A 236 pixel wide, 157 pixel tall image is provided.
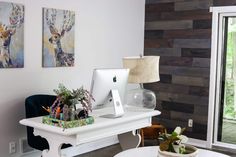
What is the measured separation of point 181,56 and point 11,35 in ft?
8.97

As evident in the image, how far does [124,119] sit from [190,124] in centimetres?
234

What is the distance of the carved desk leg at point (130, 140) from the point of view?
152 inches

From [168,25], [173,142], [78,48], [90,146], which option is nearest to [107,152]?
[90,146]

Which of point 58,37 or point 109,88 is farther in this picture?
point 58,37

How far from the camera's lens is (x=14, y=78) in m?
3.93

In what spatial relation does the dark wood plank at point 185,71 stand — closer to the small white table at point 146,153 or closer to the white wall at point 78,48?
the white wall at point 78,48

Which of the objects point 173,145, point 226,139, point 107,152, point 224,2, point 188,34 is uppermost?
point 224,2

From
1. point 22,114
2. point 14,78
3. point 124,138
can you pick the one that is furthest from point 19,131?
point 124,138

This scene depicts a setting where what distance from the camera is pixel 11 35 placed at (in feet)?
12.7

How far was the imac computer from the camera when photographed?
3068 mm

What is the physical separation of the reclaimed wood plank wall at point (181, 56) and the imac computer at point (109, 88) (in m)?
2.19

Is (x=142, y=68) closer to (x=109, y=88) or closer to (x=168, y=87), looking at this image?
(x=109, y=88)

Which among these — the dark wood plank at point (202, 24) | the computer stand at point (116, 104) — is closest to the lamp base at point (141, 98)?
the computer stand at point (116, 104)

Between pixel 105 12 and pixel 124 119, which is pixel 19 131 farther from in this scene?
pixel 105 12
